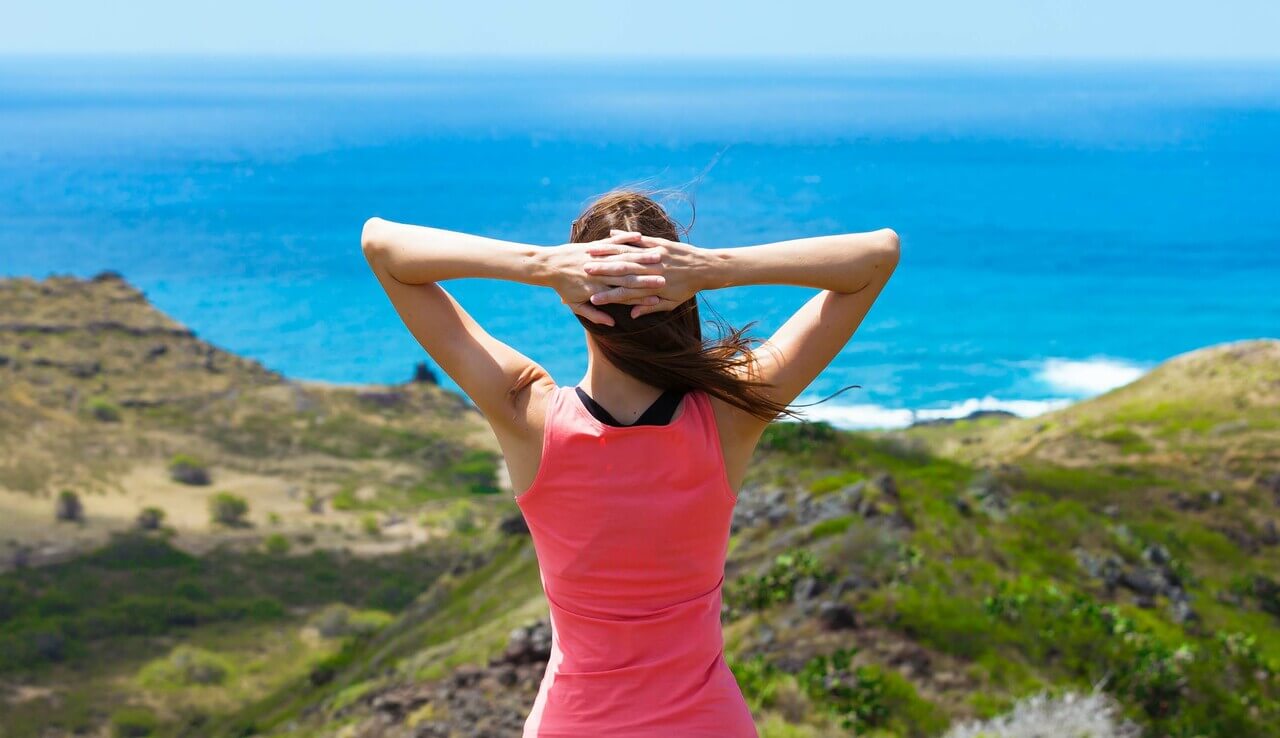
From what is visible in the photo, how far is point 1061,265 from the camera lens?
144m

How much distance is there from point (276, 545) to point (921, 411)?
55256 millimetres

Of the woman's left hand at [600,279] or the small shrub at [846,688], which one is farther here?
the small shrub at [846,688]

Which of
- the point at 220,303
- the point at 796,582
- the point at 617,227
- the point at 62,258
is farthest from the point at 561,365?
the point at 617,227

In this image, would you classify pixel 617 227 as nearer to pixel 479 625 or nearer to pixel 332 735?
pixel 332 735

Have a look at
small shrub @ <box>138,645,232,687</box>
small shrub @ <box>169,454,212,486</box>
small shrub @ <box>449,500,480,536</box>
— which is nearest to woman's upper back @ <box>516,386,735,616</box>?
small shrub @ <box>138,645,232,687</box>

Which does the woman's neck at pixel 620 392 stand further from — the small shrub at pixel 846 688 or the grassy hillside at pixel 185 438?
the grassy hillside at pixel 185 438

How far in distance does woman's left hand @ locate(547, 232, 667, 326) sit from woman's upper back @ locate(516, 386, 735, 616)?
0.28 meters

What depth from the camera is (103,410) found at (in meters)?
70.9

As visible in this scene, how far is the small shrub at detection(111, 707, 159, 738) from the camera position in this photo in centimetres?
3094

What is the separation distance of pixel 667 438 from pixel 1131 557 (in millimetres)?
12246

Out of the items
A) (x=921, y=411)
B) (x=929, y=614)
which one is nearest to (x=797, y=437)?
(x=929, y=614)

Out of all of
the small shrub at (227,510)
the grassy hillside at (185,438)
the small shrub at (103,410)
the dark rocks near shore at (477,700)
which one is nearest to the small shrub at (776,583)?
the dark rocks near shore at (477,700)

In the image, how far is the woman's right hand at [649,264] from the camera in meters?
2.84

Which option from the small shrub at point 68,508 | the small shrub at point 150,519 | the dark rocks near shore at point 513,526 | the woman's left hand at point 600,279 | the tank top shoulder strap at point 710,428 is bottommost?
the tank top shoulder strap at point 710,428
